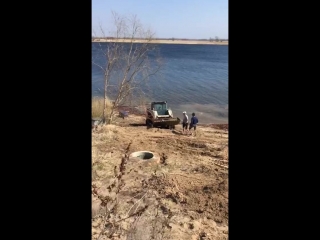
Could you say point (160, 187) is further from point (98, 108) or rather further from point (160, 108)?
point (98, 108)

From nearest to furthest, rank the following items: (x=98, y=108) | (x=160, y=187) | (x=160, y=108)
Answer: (x=160, y=187)
(x=160, y=108)
(x=98, y=108)

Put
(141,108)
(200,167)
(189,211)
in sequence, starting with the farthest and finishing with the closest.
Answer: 1. (141,108)
2. (200,167)
3. (189,211)

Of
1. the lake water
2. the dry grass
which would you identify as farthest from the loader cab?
the lake water

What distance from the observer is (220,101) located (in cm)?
2495

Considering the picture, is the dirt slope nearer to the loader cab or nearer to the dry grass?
the loader cab

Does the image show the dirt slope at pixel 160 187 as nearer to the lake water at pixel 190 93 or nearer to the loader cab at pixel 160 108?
the loader cab at pixel 160 108

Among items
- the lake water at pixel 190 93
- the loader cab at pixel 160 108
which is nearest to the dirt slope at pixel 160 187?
the loader cab at pixel 160 108

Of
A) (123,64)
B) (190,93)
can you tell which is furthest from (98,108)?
(190,93)
